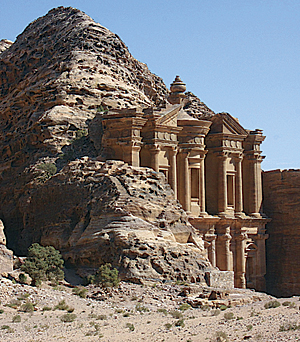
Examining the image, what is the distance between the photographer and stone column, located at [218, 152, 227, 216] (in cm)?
5773

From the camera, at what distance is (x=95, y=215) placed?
140 feet

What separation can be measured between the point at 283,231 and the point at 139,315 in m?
29.8

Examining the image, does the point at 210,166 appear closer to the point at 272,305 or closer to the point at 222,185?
the point at 222,185

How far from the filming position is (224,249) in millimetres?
57094

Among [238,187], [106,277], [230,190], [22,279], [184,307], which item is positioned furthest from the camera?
[230,190]

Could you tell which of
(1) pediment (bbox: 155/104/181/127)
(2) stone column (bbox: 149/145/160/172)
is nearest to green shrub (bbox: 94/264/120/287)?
(2) stone column (bbox: 149/145/160/172)

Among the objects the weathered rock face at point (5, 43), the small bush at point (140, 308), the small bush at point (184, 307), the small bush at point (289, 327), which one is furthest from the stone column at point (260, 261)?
the weathered rock face at point (5, 43)

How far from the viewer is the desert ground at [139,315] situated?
90.4 feet

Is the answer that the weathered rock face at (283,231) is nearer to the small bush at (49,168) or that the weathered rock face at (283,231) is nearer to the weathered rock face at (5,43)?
the small bush at (49,168)

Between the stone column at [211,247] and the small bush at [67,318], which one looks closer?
the small bush at [67,318]

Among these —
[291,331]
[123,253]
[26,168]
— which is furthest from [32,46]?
[291,331]

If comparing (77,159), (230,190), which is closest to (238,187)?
(230,190)

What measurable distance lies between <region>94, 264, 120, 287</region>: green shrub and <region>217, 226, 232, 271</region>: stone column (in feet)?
63.0

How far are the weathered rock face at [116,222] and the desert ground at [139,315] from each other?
2000 mm
